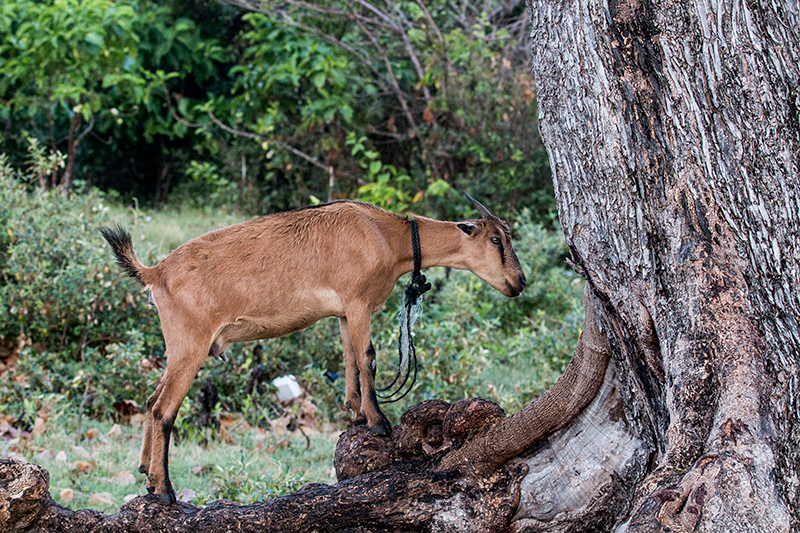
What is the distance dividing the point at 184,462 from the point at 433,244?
251cm

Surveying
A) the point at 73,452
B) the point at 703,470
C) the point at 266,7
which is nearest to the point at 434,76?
the point at 266,7

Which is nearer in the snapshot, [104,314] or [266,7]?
[104,314]

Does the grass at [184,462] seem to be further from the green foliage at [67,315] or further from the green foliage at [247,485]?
the green foliage at [67,315]

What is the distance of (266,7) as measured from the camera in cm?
1012

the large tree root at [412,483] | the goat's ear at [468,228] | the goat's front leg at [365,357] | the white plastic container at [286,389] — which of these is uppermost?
the goat's ear at [468,228]

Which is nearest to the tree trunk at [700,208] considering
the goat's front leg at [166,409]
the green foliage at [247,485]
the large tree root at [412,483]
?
the large tree root at [412,483]

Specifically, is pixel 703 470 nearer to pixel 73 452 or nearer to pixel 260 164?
pixel 73 452

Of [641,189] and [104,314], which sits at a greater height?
[641,189]

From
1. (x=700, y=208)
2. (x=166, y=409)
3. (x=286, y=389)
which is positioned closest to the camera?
(x=700, y=208)

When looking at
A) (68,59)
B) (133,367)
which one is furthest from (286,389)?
(68,59)

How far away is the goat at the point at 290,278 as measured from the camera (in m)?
3.24

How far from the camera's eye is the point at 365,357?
3.43 m

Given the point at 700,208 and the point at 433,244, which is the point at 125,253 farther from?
the point at 700,208

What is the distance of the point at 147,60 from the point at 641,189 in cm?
1033
